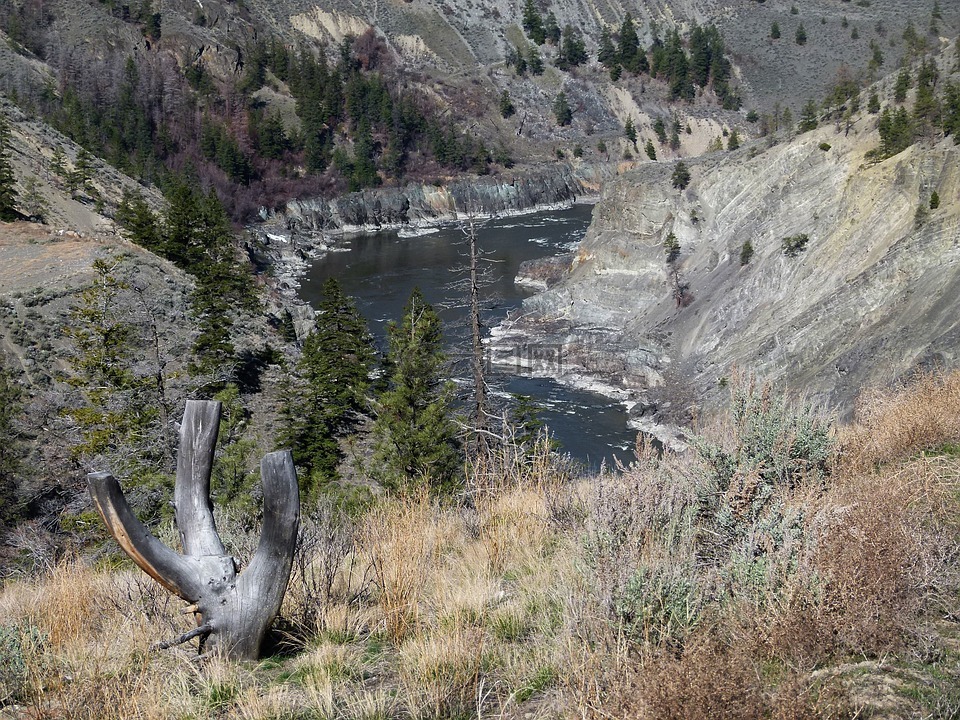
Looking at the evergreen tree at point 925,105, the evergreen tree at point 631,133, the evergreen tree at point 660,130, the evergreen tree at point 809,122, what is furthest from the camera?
the evergreen tree at point 660,130

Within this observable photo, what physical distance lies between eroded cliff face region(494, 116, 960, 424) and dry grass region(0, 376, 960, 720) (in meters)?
18.6

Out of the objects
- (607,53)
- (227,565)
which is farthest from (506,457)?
(607,53)

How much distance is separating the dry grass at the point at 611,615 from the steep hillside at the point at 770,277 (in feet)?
66.0

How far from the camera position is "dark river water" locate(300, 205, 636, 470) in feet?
114

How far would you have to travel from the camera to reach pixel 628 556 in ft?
16.9

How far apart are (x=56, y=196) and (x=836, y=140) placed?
128 feet

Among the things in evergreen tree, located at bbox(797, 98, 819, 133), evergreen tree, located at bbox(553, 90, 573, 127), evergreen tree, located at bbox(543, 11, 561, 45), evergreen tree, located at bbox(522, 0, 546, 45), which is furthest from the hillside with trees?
evergreen tree, located at bbox(543, 11, 561, 45)

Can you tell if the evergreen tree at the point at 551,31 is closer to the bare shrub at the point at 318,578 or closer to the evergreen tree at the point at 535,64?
the evergreen tree at the point at 535,64

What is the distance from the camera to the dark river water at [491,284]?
3481 cm

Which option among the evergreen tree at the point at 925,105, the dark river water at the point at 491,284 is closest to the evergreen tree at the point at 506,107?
the dark river water at the point at 491,284

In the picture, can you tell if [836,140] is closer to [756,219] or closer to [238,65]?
[756,219]

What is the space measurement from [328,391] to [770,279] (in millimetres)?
21816

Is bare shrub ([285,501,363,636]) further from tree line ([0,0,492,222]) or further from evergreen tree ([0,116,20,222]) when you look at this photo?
tree line ([0,0,492,222])

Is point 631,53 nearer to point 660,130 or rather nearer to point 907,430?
point 660,130
